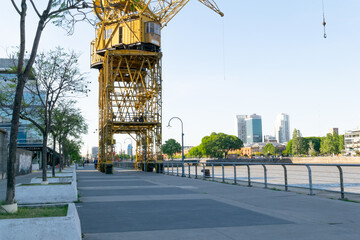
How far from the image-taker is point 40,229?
5.72m

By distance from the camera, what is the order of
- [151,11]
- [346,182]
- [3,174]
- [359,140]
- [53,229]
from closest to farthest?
[53,229] < [346,182] < [3,174] < [151,11] < [359,140]

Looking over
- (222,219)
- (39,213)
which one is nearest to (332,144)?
(222,219)

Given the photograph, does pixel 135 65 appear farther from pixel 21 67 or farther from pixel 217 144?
pixel 217 144

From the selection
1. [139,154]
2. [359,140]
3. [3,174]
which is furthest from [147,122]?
[359,140]

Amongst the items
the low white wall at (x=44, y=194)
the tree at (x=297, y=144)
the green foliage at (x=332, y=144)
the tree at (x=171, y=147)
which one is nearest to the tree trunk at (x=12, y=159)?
the low white wall at (x=44, y=194)

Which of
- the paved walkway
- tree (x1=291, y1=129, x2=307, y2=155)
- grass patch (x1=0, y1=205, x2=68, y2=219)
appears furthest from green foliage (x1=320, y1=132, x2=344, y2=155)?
grass patch (x1=0, y1=205, x2=68, y2=219)

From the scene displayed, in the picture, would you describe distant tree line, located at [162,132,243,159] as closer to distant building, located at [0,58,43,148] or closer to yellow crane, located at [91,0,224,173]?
distant building, located at [0,58,43,148]

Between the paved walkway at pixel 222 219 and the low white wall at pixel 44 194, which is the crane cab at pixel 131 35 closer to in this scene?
the low white wall at pixel 44 194

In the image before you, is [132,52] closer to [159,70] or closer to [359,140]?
[159,70]

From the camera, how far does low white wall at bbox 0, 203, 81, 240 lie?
18.5ft

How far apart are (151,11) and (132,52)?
6.44 m

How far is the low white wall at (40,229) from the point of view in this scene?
5.63 metres

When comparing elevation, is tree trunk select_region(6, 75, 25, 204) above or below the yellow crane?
below

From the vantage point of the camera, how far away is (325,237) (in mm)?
6543
